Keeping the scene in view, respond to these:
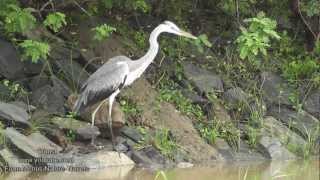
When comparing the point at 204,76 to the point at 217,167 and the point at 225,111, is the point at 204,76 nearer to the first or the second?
the point at 225,111

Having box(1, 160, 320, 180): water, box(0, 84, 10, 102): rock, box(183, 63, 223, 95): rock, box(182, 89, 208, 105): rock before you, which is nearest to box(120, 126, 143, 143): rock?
box(1, 160, 320, 180): water

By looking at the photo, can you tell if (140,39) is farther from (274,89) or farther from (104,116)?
(104,116)

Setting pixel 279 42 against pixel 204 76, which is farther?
pixel 279 42

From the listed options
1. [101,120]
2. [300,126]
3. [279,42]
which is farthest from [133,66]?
[279,42]

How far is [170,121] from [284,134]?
5.33 ft

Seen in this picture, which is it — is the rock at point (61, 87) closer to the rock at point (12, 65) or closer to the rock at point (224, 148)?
the rock at point (12, 65)

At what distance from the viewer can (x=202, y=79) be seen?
1194 centimetres

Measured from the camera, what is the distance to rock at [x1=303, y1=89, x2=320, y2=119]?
472 inches

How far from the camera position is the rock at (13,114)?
9.70 meters

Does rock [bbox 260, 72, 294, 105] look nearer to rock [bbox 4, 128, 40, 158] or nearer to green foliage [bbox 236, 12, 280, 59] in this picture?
green foliage [bbox 236, 12, 280, 59]

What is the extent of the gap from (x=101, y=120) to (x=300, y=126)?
3.01m

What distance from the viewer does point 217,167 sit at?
10.0 meters

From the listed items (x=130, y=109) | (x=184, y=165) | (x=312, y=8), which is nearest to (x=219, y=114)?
(x=130, y=109)

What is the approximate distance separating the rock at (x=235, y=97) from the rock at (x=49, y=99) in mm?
2589
